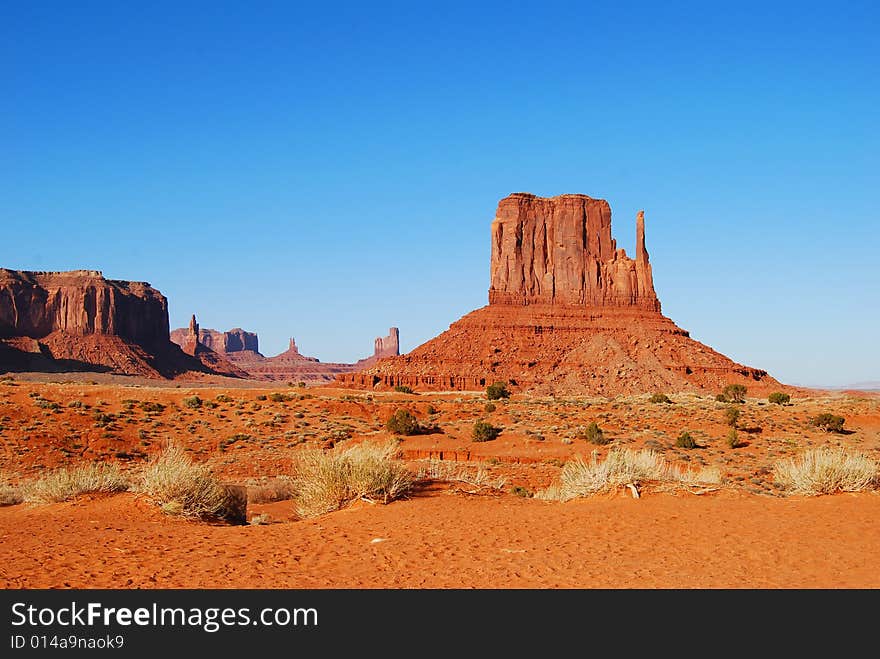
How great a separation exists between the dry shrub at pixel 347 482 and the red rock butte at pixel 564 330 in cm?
6286

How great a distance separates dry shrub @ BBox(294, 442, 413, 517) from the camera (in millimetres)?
13672

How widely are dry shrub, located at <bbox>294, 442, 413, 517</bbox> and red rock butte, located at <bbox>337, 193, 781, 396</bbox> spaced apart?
62.9m

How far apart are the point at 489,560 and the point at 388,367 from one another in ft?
253

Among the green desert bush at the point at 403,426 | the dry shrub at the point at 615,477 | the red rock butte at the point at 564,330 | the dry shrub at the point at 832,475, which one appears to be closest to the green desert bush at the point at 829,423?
the green desert bush at the point at 403,426

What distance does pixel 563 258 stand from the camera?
344 ft

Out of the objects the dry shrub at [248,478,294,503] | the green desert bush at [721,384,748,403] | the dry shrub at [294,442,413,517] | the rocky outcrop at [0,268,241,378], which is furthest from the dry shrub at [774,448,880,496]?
the rocky outcrop at [0,268,241,378]

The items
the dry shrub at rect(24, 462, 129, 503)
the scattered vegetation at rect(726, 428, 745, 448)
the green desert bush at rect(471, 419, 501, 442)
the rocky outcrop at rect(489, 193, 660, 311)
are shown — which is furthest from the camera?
the rocky outcrop at rect(489, 193, 660, 311)

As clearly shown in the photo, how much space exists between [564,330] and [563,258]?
660 inches

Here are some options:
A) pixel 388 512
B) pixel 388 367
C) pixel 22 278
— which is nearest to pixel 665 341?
pixel 388 367

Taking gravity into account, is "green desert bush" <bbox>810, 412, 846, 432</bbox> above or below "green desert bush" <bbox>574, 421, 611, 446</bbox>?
above

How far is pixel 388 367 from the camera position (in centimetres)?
8638

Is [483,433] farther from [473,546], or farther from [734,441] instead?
[473,546]

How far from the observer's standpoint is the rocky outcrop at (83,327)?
12681 centimetres

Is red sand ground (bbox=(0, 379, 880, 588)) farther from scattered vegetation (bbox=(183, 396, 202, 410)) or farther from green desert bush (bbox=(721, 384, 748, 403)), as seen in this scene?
green desert bush (bbox=(721, 384, 748, 403))
